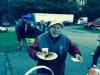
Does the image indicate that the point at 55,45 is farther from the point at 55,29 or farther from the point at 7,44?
the point at 7,44

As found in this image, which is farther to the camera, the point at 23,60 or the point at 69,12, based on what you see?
the point at 69,12

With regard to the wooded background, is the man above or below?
above

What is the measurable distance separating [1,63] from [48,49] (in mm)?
7105

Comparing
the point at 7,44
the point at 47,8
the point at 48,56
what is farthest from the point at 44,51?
the point at 47,8

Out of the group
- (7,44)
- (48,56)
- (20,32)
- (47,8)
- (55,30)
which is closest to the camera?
(48,56)

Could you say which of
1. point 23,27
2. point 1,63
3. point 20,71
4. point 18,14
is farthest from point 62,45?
point 18,14

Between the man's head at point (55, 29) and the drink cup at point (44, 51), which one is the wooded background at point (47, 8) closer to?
the man's head at point (55, 29)

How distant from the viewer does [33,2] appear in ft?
193

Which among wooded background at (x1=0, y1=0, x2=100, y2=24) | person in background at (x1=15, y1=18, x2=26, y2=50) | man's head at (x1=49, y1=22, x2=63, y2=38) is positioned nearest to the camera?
man's head at (x1=49, y1=22, x2=63, y2=38)

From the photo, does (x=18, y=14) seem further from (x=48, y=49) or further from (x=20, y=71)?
(x=48, y=49)

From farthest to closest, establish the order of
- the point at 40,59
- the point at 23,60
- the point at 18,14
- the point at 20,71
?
the point at 18,14 → the point at 23,60 → the point at 20,71 → the point at 40,59

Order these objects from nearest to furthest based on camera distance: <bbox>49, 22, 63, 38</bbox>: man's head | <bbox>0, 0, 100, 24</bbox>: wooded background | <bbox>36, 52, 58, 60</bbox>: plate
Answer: <bbox>36, 52, 58, 60</bbox>: plate
<bbox>49, 22, 63, 38</bbox>: man's head
<bbox>0, 0, 100, 24</bbox>: wooded background

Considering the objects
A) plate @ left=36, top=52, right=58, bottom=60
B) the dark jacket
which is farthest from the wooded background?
plate @ left=36, top=52, right=58, bottom=60

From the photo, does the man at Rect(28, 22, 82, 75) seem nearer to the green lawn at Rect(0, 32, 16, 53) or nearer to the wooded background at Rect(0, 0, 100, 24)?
the green lawn at Rect(0, 32, 16, 53)
